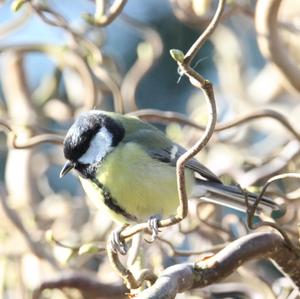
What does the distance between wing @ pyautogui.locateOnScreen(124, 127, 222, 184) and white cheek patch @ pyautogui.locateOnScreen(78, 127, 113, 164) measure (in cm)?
6

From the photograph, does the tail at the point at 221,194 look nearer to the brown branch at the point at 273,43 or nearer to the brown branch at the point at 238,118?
the brown branch at the point at 238,118

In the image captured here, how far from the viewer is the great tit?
157 centimetres

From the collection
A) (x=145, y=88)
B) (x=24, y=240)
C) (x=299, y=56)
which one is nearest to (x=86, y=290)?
(x=24, y=240)

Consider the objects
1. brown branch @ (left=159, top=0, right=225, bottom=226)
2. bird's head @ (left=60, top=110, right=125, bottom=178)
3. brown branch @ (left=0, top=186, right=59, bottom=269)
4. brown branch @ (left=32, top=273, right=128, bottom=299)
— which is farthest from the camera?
brown branch @ (left=0, top=186, right=59, bottom=269)

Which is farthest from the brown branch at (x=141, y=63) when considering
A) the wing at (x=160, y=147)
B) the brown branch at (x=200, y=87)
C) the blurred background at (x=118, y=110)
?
the brown branch at (x=200, y=87)

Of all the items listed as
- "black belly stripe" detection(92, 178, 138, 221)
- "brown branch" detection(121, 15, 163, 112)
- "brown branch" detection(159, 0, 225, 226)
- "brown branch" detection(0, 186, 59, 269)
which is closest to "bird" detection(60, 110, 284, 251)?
"black belly stripe" detection(92, 178, 138, 221)

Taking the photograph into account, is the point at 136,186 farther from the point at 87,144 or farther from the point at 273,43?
the point at 273,43

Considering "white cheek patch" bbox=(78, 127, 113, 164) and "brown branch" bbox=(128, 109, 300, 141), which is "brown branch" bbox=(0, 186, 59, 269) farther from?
"brown branch" bbox=(128, 109, 300, 141)

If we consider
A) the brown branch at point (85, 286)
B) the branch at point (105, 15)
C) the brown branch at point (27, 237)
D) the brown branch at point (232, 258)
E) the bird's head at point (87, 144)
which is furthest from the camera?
the brown branch at point (27, 237)

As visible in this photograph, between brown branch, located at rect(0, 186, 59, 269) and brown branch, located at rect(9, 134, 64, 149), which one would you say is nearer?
brown branch, located at rect(9, 134, 64, 149)

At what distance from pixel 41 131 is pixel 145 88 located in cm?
147

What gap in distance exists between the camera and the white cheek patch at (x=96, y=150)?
1.62 m

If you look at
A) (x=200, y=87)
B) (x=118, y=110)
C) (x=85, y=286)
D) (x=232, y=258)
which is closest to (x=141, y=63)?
(x=118, y=110)

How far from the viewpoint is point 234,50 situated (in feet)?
7.67
